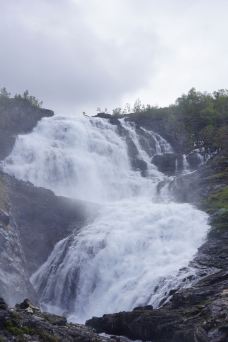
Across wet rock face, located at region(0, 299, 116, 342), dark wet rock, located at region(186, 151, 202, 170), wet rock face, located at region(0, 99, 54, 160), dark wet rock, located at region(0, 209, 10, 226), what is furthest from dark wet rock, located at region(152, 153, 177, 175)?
wet rock face, located at region(0, 299, 116, 342)

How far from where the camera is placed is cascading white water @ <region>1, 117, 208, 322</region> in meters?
42.9

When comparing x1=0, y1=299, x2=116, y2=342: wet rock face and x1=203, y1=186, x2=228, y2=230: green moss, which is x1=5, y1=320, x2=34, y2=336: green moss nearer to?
x1=0, y1=299, x2=116, y2=342: wet rock face

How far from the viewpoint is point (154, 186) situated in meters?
72.4

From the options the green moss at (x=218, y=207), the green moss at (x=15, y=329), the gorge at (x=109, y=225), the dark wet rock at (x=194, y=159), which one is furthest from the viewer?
the dark wet rock at (x=194, y=159)

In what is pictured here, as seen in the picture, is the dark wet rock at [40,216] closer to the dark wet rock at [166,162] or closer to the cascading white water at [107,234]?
the cascading white water at [107,234]

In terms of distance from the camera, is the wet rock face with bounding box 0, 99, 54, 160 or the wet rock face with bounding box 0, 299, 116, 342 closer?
the wet rock face with bounding box 0, 299, 116, 342

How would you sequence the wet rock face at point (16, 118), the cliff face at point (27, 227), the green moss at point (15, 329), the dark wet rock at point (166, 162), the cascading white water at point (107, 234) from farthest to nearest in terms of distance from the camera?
the dark wet rock at point (166, 162) < the wet rock face at point (16, 118) < the cliff face at point (27, 227) < the cascading white water at point (107, 234) < the green moss at point (15, 329)

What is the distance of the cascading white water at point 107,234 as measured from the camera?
42906mm

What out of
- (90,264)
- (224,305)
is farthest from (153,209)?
(224,305)

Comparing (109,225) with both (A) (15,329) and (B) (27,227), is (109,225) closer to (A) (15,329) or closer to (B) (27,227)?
(B) (27,227)

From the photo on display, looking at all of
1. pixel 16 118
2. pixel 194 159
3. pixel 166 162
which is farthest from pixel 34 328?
pixel 16 118

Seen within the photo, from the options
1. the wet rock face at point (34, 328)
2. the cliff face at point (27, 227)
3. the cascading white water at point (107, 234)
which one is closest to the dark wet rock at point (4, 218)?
the cliff face at point (27, 227)

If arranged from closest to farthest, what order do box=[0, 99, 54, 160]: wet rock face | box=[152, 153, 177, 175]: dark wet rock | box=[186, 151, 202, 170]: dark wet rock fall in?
box=[0, 99, 54, 160]: wet rock face < box=[152, 153, 177, 175]: dark wet rock < box=[186, 151, 202, 170]: dark wet rock

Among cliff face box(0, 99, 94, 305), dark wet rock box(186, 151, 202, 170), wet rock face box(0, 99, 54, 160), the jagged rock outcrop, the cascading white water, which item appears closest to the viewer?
the jagged rock outcrop
